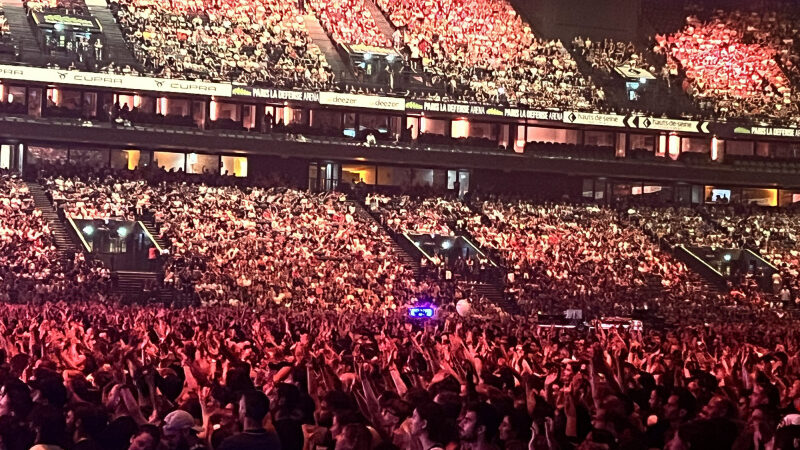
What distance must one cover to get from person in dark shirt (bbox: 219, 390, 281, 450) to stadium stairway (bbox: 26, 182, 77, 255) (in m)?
32.8

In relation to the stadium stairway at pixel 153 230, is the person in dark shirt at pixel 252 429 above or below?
above

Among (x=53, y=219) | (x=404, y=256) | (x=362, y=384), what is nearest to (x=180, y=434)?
(x=362, y=384)

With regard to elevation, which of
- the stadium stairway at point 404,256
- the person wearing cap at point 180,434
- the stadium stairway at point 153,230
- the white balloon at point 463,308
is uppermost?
the person wearing cap at point 180,434

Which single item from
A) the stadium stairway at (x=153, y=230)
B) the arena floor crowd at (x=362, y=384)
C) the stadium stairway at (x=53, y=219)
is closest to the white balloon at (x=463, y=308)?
the arena floor crowd at (x=362, y=384)

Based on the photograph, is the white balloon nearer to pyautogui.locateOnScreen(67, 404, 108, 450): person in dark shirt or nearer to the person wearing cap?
the person wearing cap

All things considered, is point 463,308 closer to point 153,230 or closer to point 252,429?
point 153,230

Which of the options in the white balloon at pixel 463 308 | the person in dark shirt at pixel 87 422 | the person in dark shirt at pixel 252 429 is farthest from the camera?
the white balloon at pixel 463 308

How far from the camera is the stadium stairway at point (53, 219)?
41.5m

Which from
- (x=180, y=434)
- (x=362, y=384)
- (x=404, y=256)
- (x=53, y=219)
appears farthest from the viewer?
(x=404, y=256)

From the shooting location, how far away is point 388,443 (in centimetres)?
858

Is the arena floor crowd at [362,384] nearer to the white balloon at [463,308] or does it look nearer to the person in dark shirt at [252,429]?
the person in dark shirt at [252,429]

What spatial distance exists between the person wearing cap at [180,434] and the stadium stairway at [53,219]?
3241 centimetres

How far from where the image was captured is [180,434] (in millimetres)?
8273

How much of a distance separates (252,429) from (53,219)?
3662 centimetres
